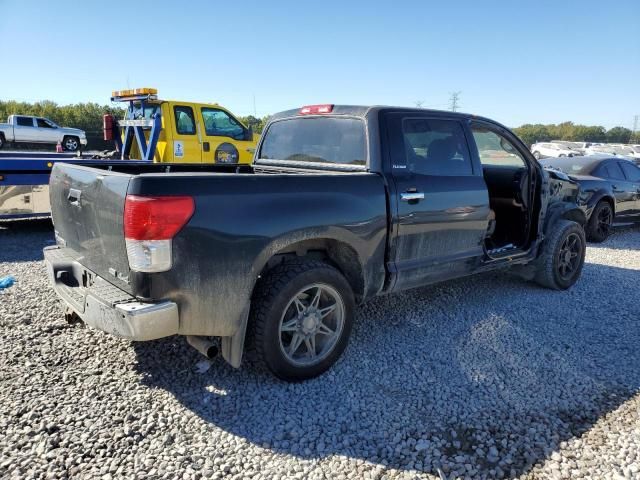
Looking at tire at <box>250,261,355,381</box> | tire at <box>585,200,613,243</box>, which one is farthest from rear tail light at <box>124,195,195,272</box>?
tire at <box>585,200,613,243</box>

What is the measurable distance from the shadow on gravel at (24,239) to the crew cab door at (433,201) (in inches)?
193

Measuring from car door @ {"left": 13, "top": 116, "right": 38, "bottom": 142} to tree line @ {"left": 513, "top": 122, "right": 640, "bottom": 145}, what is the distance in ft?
155

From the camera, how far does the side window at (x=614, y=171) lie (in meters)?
8.75

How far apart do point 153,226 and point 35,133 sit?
27455 millimetres

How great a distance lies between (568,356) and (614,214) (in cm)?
592

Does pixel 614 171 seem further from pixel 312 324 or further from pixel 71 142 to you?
pixel 71 142

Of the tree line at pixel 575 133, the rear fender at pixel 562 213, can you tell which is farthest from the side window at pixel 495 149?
the tree line at pixel 575 133

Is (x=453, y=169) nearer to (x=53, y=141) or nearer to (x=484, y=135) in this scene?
(x=484, y=135)

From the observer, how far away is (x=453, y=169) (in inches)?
162

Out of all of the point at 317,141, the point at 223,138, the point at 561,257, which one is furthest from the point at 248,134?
the point at 561,257

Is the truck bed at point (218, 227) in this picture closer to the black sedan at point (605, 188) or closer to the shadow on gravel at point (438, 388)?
the shadow on gravel at point (438, 388)

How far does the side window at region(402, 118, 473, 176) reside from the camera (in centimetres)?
384

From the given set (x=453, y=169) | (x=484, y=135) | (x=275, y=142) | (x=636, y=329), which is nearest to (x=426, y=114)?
(x=453, y=169)

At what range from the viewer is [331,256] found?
3.47 meters
